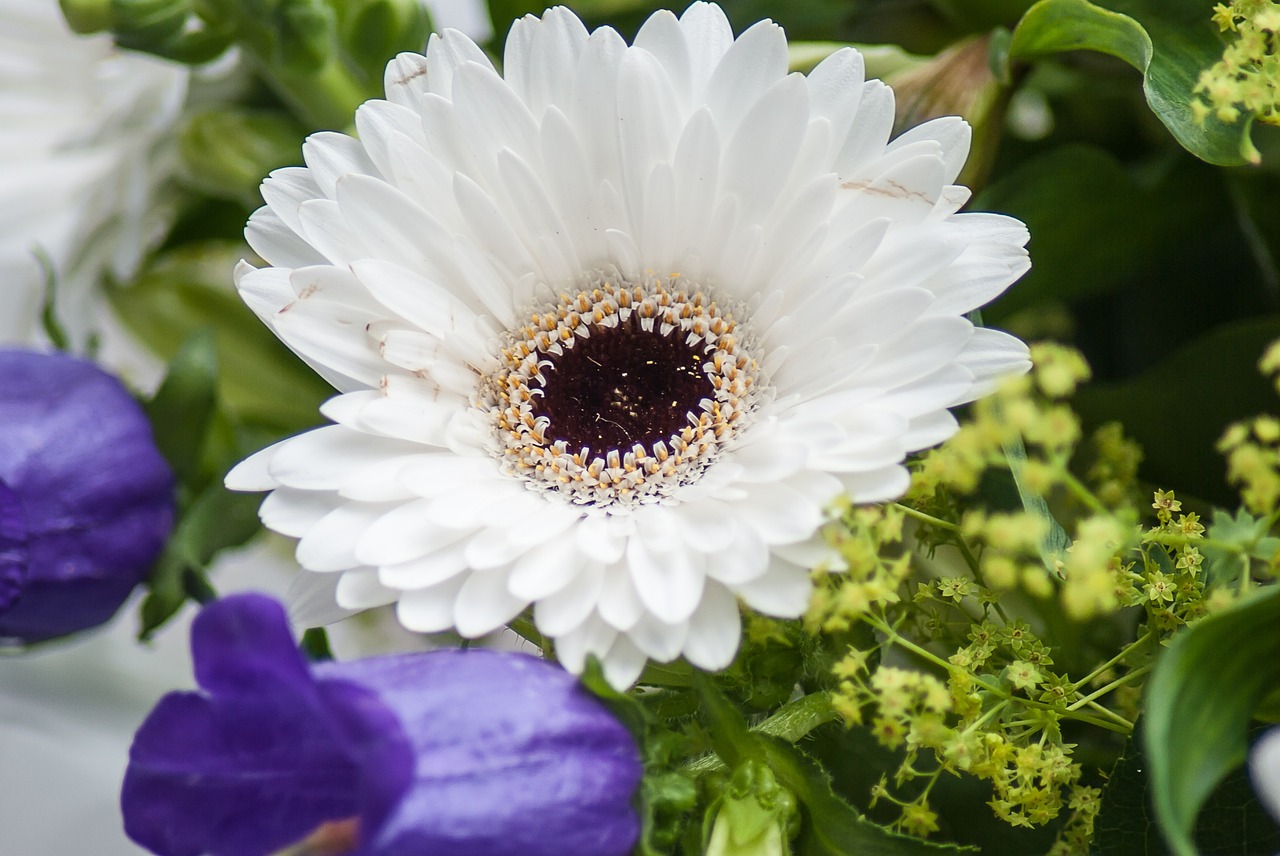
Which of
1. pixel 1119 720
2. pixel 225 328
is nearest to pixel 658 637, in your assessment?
pixel 1119 720

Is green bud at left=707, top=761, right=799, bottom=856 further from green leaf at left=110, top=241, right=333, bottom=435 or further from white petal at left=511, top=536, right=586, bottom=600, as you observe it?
green leaf at left=110, top=241, right=333, bottom=435

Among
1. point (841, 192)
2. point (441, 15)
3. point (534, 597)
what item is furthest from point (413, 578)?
point (441, 15)

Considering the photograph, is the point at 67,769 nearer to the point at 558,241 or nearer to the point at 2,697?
the point at 2,697

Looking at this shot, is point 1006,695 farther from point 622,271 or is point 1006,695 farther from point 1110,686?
point 622,271

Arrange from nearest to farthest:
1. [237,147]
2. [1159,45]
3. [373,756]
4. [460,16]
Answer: [373,756], [1159,45], [237,147], [460,16]

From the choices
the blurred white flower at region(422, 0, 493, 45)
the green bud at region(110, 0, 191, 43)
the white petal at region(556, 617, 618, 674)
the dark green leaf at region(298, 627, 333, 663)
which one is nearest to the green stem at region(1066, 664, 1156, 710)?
the white petal at region(556, 617, 618, 674)

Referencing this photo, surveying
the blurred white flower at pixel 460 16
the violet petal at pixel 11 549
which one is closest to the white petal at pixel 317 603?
the violet petal at pixel 11 549

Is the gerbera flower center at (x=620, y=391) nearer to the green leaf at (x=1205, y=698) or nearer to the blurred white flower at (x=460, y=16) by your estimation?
the green leaf at (x=1205, y=698)
